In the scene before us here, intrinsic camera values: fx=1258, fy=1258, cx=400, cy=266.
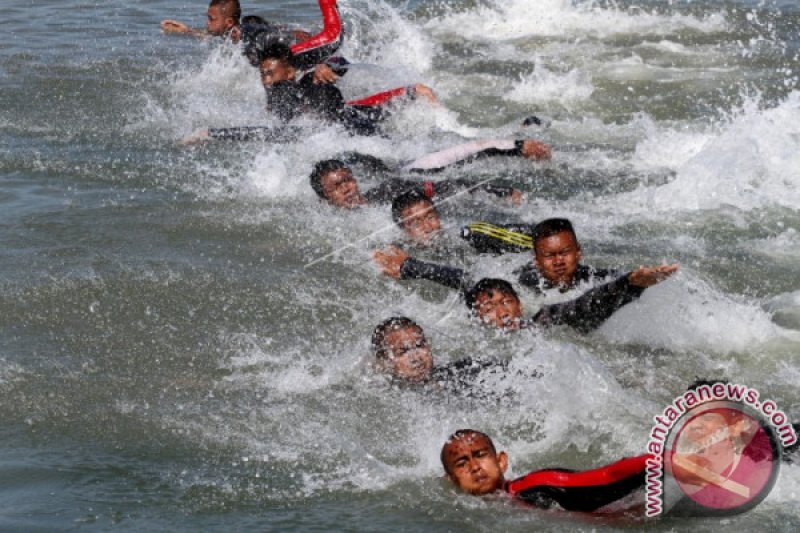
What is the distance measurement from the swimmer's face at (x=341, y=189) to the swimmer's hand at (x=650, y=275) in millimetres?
3094

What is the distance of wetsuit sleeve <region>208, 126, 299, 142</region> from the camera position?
34.0 ft

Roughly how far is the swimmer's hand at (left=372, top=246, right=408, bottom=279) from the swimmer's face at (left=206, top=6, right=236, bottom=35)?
532cm

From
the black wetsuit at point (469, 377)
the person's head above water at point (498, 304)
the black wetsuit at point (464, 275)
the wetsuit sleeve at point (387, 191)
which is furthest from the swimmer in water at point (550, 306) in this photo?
the wetsuit sleeve at point (387, 191)

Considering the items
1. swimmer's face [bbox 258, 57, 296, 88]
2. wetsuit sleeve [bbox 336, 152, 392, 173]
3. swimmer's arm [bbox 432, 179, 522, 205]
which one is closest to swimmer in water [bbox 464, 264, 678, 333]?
swimmer's arm [bbox 432, 179, 522, 205]

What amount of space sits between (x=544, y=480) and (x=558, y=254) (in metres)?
2.12

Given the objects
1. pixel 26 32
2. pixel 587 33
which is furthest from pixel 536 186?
pixel 26 32

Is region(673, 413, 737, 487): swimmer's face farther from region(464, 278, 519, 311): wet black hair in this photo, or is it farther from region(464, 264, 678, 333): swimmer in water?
region(464, 278, 519, 311): wet black hair

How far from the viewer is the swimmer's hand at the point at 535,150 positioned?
31.6 feet

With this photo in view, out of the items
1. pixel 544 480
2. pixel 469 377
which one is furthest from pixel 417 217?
pixel 544 480

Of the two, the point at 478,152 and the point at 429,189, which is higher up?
the point at 478,152

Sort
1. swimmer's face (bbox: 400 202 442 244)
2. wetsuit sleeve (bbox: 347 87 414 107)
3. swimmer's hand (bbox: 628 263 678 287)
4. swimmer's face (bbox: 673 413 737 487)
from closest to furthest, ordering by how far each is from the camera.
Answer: swimmer's face (bbox: 673 413 737 487), swimmer's hand (bbox: 628 263 678 287), swimmer's face (bbox: 400 202 442 244), wetsuit sleeve (bbox: 347 87 414 107)

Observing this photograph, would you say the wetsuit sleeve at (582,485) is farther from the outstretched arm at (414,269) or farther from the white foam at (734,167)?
the white foam at (734,167)

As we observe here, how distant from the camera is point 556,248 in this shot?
6.93 m

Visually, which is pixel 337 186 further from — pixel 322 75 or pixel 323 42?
pixel 323 42
